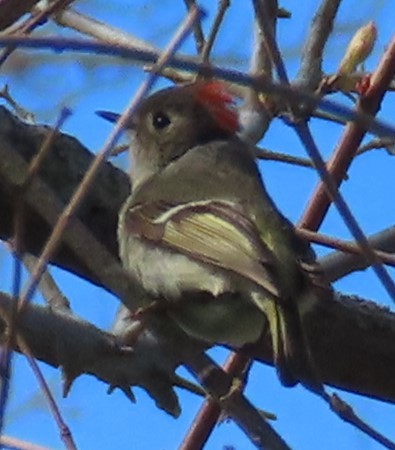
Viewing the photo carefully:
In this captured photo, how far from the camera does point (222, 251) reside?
7.41ft

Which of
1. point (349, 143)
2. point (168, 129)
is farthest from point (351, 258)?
point (168, 129)

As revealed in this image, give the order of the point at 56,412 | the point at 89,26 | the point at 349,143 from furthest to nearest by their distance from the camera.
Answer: the point at 89,26
the point at 349,143
the point at 56,412

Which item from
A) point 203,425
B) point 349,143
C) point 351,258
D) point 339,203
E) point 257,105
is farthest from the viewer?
point 257,105

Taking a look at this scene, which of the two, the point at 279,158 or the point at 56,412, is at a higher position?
the point at 279,158

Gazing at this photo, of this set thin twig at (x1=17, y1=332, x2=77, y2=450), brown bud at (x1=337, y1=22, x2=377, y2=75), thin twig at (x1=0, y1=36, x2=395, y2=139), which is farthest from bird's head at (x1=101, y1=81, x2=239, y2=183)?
thin twig at (x1=0, y1=36, x2=395, y2=139)

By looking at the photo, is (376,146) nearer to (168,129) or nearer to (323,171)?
(168,129)

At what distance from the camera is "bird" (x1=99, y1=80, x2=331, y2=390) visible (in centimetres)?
209

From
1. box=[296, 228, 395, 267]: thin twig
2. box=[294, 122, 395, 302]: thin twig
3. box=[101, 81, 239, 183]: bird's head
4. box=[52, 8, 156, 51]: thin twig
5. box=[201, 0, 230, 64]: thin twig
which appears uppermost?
box=[101, 81, 239, 183]: bird's head

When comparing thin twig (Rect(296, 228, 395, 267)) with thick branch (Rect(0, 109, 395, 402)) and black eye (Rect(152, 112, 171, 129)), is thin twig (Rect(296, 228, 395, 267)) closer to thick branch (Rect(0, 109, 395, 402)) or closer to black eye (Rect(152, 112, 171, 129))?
thick branch (Rect(0, 109, 395, 402))

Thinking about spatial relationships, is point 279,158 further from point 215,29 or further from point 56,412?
point 56,412

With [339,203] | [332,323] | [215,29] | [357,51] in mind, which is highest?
[357,51]

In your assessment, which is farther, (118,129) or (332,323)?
(332,323)

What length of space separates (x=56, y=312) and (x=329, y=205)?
0.51m

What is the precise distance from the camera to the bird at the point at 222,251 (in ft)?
6.84
